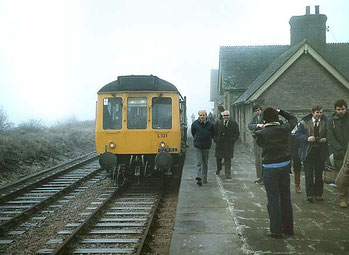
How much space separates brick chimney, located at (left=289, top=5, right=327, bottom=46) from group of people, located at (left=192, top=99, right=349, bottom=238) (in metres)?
17.7

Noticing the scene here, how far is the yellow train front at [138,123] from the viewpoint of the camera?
862 centimetres

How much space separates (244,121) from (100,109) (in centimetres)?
1205

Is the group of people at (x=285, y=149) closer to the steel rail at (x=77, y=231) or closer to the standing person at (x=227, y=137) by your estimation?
the standing person at (x=227, y=137)

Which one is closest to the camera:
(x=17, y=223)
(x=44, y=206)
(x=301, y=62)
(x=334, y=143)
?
(x=334, y=143)

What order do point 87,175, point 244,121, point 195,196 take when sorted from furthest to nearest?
point 244,121 < point 87,175 < point 195,196

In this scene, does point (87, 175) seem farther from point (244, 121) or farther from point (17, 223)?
point (244, 121)

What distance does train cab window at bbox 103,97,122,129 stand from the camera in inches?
347

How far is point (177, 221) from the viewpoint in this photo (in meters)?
5.20

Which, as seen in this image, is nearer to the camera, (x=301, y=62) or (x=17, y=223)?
(x=17, y=223)

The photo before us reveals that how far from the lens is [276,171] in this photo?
14.1 ft

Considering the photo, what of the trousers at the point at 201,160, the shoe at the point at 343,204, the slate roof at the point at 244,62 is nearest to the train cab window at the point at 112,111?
the trousers at the point at 201,160

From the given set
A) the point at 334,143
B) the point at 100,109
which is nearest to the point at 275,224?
the point at 334,143

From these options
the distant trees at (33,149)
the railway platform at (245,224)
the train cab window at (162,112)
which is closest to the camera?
the railway platform at (245,224)

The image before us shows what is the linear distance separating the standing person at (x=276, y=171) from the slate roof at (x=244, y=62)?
17681 millimetres
